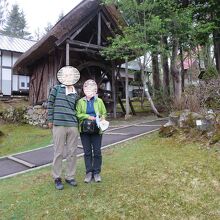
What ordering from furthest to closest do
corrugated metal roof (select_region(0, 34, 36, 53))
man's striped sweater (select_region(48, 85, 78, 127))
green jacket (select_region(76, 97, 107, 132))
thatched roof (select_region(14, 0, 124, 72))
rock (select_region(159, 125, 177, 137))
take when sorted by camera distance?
corrugated metal roof (select_region(0, 34, 36, 53)) → thatched roof (select_region(14, 0, 124, 72)) → rock (select_region(159, 125, 177, 137)) → green jacket (select_region(76, 97, 107, 132)) → man's striped sweater (select_region(48, 85, 78, 127))

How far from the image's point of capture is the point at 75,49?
14.6 metres

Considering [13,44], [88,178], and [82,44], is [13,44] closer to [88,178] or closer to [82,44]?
[82,44]

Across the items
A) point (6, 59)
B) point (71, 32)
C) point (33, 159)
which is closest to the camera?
point (33, 159)

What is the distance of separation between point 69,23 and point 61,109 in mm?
9208

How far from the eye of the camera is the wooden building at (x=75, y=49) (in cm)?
1390

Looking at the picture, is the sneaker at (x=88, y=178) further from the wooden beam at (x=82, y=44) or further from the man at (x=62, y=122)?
Answer: the wooden beam at (x=82, y=44)

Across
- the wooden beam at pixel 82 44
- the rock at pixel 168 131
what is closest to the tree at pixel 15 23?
the wooden beam at pixel 82 44

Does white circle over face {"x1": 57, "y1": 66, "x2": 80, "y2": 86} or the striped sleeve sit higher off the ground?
white circle over face {"x1": 57, "y1": 66, "x2": 80, "y2": 86}

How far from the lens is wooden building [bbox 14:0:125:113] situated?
1390cm

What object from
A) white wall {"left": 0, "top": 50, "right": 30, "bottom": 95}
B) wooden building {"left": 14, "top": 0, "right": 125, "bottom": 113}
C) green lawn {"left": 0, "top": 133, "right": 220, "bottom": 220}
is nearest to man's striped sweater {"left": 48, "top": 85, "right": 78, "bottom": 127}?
green lawn {"left": 0, "top": 133, "right": 220, "bottom": 220}

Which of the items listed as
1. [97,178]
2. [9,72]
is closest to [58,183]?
[97,178]

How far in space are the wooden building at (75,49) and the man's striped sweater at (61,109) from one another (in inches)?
334

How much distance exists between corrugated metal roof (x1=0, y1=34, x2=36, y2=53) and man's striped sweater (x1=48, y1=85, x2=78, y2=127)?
20.3 m

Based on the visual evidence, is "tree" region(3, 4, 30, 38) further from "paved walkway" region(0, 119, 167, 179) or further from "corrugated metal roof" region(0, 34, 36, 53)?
"paved walkway" region(0, 119, 167, 179)
